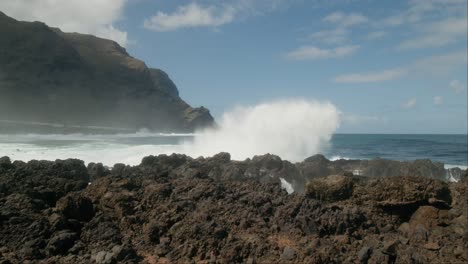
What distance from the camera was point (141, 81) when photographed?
108m

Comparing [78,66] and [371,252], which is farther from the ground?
[78,66]

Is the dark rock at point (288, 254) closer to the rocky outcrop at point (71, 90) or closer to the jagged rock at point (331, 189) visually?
the jagged rock at point (331, 189)

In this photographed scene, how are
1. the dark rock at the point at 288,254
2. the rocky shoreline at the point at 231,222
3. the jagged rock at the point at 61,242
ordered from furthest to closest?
the jagged rock at the point at 61,242 → the rocky shoreline at the point at 231,222 → the dark rock at the point at 288,254

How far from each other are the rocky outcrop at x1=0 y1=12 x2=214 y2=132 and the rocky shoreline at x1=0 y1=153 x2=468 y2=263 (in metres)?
61.4

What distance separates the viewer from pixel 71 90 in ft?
279

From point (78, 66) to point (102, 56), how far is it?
1053 inches

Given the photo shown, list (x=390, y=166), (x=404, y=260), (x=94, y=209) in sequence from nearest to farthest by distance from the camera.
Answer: (x=404, y=260)
(x=94, y=209)
(x=390, y=166)

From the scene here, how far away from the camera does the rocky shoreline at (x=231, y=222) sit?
4.80 metres

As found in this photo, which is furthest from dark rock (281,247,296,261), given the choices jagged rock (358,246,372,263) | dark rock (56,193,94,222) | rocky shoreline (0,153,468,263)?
dark rock (56,193,94,222)

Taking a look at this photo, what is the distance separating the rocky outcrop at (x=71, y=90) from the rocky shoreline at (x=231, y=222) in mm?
61361

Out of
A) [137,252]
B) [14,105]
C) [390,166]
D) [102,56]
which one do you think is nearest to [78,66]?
[14,105]

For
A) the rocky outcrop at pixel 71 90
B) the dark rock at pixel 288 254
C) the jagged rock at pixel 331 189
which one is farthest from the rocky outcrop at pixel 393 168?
the rocky outcrop at pixel 71 90

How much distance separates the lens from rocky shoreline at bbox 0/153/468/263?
4797 millimetres

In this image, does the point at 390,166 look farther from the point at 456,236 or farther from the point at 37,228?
the point at 37,228
